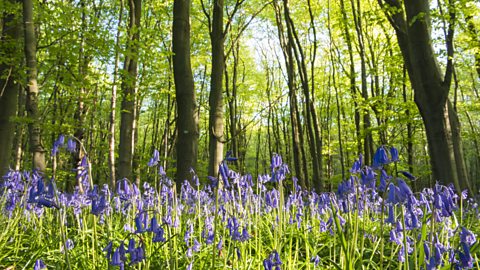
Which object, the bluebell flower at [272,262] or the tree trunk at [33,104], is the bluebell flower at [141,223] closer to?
the bluebell flower at [272,262]

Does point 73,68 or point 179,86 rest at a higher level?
point 73,68

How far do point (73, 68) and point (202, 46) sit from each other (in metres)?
9.16

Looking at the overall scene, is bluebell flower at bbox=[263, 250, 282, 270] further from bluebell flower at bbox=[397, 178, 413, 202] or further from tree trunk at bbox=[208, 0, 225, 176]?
tree trunk at bbox=[208, 0, 225, 176]

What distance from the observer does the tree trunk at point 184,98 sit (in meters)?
7.50

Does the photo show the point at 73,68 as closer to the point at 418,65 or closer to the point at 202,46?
the point at 418,65

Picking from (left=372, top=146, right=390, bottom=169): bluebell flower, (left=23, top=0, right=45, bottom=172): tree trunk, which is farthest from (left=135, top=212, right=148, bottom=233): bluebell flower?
(left=23, top=0, right=45, bottom=172): tree trunk

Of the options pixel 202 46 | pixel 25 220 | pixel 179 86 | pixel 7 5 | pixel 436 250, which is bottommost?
pixel 25 220

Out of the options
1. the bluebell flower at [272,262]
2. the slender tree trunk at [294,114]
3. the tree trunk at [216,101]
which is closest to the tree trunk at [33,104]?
the tree trunk at [216,101]

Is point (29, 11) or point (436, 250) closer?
point (436, 250)

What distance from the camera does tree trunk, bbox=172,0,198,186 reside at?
750cm

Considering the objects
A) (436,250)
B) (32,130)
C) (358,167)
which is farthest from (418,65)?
(32,130)

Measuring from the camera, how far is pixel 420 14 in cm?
674

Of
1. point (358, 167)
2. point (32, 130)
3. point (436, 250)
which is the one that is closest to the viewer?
point (436, 250)

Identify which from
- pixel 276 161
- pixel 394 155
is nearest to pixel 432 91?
pixel 276 161
